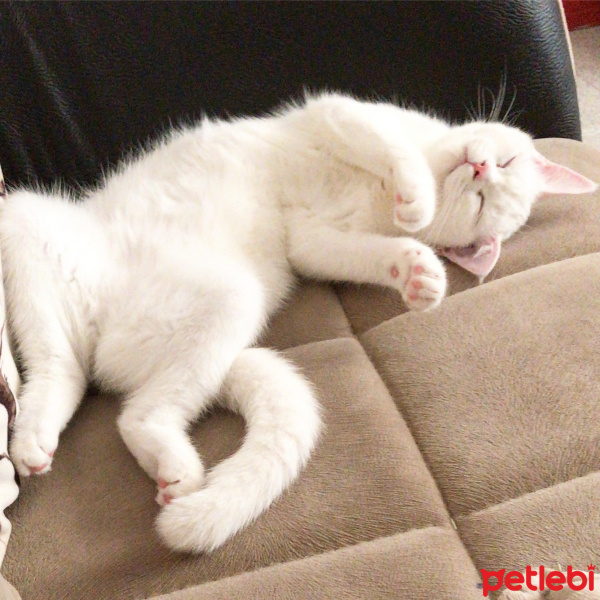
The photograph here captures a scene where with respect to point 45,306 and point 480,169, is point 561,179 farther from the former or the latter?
point 45,306

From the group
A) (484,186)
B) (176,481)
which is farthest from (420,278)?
(176,481)

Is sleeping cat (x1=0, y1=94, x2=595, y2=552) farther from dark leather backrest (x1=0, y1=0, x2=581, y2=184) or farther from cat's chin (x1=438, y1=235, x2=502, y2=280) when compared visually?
dark leather backrest (x1=0, y1=0, x2=581, y2=184)

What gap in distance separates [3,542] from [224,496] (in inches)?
13.0

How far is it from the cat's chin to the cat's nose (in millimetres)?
149

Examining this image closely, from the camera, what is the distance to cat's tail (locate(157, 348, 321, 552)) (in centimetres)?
89

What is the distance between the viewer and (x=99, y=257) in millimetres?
1301

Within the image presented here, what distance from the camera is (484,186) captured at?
1437mm

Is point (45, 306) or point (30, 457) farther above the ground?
point (45, 306)

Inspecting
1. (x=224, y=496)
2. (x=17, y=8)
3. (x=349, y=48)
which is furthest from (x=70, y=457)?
(x=349, y=48)

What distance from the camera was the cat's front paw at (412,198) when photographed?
128 cm

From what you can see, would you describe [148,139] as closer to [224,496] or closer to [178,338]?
[178,338]

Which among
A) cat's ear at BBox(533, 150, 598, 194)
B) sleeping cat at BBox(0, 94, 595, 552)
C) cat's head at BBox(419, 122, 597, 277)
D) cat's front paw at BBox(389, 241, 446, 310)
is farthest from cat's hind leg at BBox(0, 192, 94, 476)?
cat's ear at BBox(533, 150, 598, 194)

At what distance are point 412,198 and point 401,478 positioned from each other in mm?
598

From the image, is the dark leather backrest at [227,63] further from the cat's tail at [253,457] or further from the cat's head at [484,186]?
the cat's tail at [253,457]
